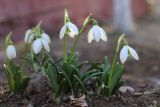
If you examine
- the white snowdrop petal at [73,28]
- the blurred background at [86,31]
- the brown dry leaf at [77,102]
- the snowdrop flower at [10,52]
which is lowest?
the brown dry leaf at [77,102]

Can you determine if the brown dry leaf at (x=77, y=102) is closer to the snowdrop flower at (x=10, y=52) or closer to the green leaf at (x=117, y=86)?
the green leaf at (x=117, y=86)

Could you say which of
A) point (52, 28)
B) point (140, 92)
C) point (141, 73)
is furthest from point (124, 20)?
point (140, 92)

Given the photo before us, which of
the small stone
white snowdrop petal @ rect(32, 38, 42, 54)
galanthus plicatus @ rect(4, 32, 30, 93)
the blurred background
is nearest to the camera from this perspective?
white snowdrop petal @ rect(32, 38, 42, 54)

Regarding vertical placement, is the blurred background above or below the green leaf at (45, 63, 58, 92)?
above

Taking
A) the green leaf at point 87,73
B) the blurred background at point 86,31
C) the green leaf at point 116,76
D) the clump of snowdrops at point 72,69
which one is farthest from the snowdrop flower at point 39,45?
the blurred background at point 86,31

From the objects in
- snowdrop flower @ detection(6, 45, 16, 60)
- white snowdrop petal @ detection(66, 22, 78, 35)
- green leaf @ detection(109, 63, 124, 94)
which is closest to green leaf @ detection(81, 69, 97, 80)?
green leaf @ detection(109, 63, 124, 94)

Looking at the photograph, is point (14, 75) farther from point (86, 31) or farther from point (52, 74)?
point (86, 31)

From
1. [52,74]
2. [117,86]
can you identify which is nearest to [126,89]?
[117,86]

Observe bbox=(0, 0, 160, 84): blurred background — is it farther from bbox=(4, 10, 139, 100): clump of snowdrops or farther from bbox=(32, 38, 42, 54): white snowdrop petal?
bbox=(32, 38, 42, 54): white snowdrop petal

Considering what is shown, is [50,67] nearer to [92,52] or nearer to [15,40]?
[92,52]

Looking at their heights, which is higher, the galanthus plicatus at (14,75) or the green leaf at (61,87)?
the galanthus plicatus at (14,75)
